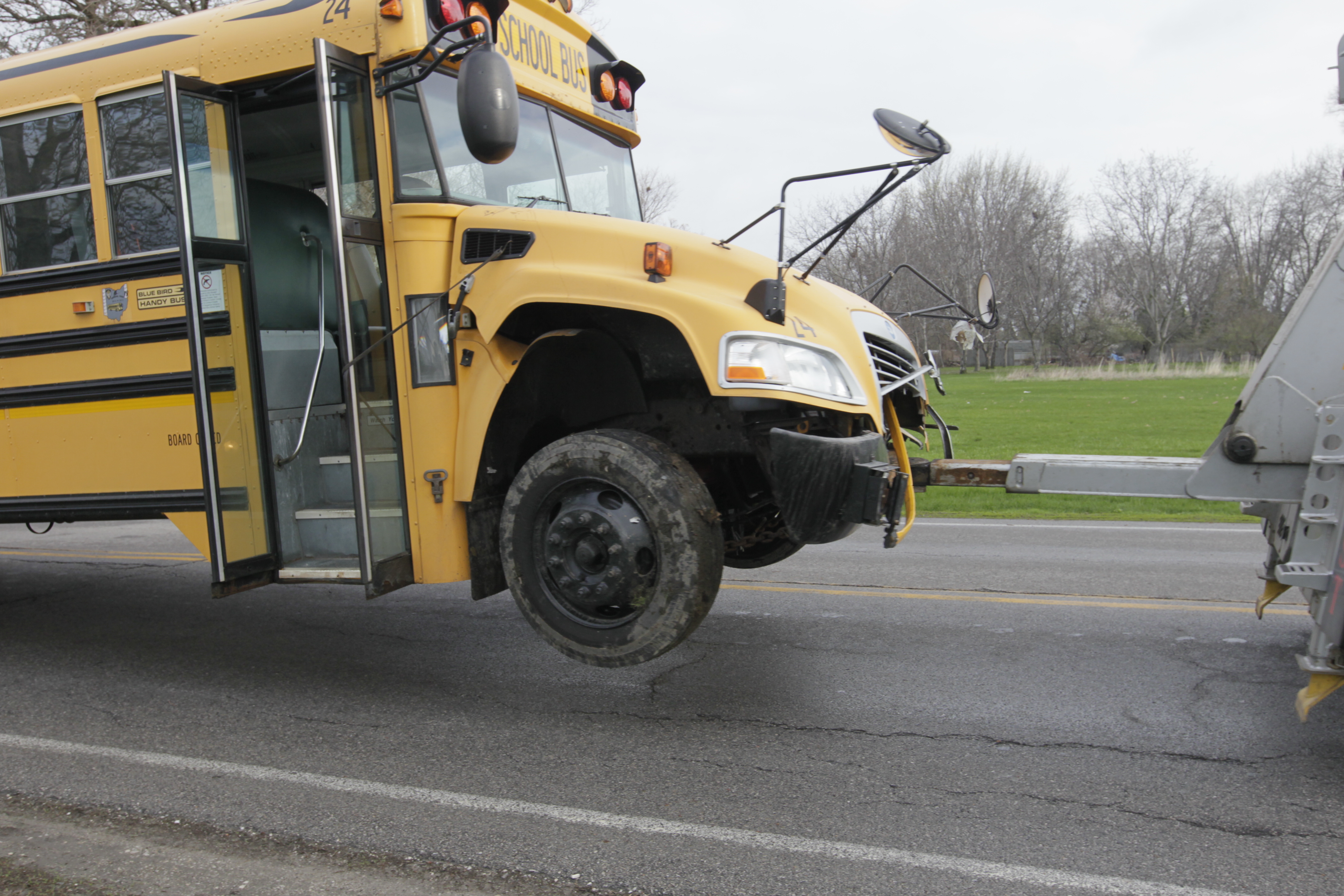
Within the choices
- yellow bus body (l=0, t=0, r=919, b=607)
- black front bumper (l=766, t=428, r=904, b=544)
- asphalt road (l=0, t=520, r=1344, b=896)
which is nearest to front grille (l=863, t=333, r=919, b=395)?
yellow bus body (l=0, t=0, r=919, b=607)

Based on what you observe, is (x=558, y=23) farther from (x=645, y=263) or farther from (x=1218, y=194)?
(x=1218, y=194)

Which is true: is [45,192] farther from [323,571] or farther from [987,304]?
[987,304]

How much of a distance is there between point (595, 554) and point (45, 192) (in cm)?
342

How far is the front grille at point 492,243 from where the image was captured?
146 inches

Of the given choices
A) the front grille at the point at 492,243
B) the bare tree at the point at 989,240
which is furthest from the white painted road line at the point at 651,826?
the bare tree at the point at 989,240

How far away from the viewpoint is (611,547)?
3551 millimetres

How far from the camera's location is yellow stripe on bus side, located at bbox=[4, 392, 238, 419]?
416 centimetres

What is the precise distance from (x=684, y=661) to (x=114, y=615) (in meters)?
3.87

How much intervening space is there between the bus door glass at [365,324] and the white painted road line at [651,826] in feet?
2.75

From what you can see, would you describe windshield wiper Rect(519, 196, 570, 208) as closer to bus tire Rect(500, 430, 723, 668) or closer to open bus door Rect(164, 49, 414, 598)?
open bus door Rect(164, 49, 414, 598)

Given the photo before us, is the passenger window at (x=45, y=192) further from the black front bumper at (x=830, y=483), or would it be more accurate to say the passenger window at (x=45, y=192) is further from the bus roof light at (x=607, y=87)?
the black front bumper at (x=830, y=483)

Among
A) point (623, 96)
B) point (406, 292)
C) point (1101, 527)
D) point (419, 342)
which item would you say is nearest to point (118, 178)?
point (406, 292)

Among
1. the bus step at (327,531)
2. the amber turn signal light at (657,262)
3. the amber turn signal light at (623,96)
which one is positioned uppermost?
the amber turn signal light at (623,96)

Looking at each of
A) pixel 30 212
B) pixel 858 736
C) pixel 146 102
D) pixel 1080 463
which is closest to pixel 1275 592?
pixel 1080 463
